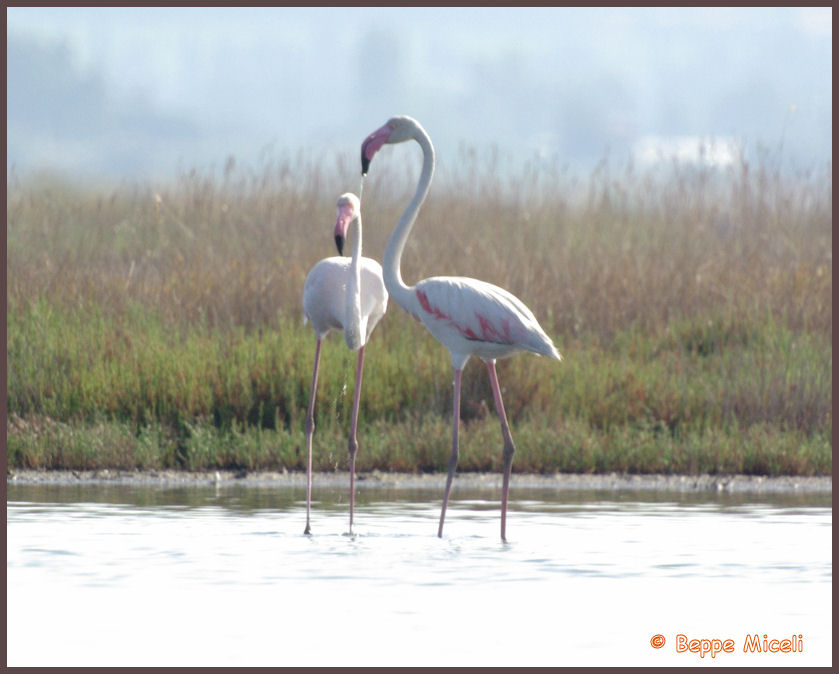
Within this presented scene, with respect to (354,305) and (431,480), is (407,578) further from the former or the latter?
(431,480)

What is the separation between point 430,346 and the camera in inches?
438

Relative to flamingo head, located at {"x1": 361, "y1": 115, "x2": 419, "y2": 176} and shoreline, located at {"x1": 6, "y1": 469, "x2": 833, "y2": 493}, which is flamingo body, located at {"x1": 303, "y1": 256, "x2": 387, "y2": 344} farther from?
shoreline, located at {"x1": 6, "y1": 469, "x2": 833, "y2": 493}

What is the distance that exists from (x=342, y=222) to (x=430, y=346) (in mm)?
3083

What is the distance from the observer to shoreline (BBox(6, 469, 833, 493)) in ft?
31.4

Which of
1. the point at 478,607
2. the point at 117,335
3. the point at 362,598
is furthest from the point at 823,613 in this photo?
the point at 117,335

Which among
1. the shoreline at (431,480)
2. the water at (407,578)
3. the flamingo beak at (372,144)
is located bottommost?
the water at (407,578)

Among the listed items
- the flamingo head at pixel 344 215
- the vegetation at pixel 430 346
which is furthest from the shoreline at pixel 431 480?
the flamingo head at pixel 344 215

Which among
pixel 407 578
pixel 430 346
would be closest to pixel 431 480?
pixel 430 346

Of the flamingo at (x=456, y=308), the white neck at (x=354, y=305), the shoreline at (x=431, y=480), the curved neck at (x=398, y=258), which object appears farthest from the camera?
the shoreline at (x=431, y=480)

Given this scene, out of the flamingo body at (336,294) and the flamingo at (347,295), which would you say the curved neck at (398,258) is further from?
the flamingo body at (336,294)

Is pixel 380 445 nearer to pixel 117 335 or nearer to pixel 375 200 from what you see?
pixel 117 335

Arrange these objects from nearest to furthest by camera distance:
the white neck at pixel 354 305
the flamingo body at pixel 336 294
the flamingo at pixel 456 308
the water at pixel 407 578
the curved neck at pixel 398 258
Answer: the water at pixel 407 578 → the flamingo at pixel 456 308 → the curved neck at pixel 398 258 → the white neck at pixel 354 305 → the flamingo body at pixel 336 294

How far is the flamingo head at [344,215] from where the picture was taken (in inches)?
318

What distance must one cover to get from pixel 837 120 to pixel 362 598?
5353mm
